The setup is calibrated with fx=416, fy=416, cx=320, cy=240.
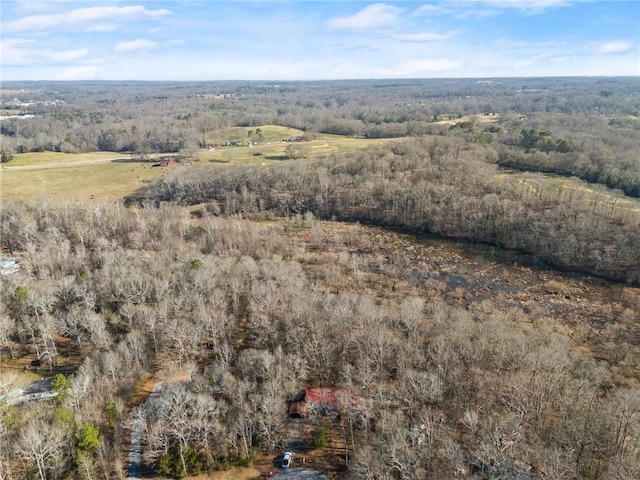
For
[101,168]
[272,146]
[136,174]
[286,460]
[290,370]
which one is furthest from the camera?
[272,146]

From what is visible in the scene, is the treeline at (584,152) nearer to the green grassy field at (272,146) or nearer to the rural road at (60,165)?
the green grassy field at (272,146)

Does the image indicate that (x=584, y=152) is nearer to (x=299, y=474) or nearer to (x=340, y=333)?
(x=340, y=333)

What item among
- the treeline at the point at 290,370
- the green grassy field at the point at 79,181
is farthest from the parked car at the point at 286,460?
the green grassy field at the point at 79,181

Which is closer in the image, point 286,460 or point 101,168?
point 286,460

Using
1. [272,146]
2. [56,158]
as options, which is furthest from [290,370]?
[56,158]

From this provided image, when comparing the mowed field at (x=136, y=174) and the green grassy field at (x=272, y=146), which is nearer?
the mowed field at (x=136, y=174)

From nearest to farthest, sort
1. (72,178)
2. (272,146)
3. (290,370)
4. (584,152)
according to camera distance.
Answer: (290,370), (584,152), (72,178), (272,146)

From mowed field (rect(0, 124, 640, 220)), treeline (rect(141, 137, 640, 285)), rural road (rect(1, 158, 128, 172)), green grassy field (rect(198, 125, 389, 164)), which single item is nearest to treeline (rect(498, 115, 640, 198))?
mowed field (rect(0, 124, 640, 220))

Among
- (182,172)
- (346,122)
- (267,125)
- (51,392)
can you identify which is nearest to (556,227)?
(51,392)

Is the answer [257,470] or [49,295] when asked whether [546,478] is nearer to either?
[257,470]
